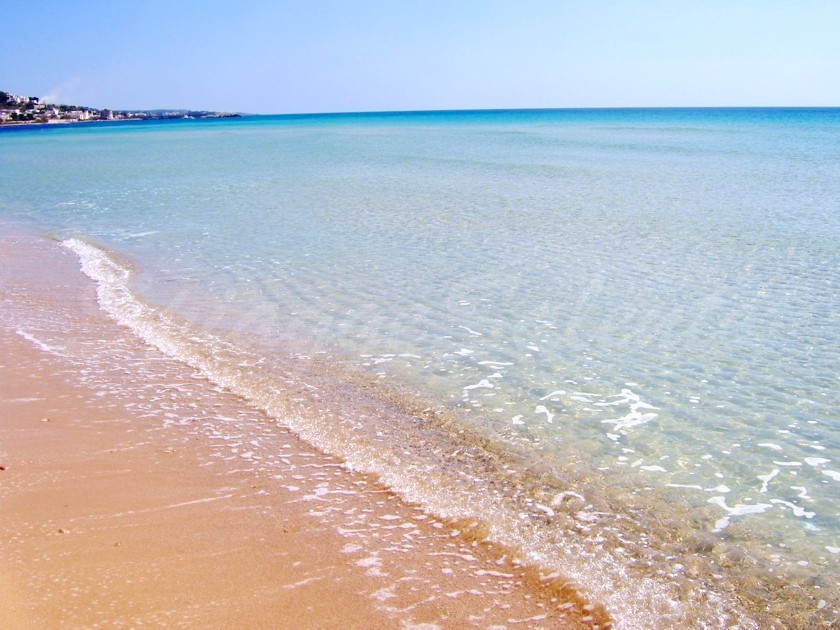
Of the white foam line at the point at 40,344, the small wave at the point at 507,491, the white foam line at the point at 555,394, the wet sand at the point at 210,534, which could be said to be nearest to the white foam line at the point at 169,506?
the wet sand at the point at 210,534

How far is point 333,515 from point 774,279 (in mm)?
8757

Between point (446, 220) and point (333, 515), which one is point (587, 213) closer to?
point (446, 220)

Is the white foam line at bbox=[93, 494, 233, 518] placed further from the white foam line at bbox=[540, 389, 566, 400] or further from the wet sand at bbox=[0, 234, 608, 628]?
the white foam line at bbox=[540, 389, 566, 400]

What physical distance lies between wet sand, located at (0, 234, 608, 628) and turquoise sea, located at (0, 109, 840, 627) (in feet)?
1.13

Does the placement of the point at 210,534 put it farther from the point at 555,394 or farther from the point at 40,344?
the point at 40,344

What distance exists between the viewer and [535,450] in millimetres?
5910

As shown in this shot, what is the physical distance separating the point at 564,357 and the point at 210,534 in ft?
14.7

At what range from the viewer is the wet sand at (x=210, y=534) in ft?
12.6

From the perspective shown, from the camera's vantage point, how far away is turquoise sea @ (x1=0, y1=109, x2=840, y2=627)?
4.70 metres

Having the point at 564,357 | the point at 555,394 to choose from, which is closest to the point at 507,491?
the point at 555,394

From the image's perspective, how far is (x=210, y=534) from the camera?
14.8ft

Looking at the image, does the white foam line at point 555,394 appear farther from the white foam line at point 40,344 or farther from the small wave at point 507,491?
the white foam line at point 40,344

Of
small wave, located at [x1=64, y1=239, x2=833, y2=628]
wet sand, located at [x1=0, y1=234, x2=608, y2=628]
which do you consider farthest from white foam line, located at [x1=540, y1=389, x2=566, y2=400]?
wet sand, located at [x1=0, y1=234, x2=608, y2=628]

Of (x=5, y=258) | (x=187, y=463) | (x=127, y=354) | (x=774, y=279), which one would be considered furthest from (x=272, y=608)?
(x=5, y=258)
